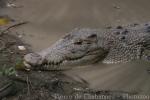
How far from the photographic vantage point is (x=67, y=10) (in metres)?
7.84

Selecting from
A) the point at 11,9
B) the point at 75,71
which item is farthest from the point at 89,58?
the point at 11,9

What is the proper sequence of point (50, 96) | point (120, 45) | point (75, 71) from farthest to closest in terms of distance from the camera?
point (120, 45), point (75, 71), point (50, 96)

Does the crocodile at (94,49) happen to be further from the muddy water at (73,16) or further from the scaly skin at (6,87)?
the scaly skin at (6,87)

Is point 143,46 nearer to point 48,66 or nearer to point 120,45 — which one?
point 120,45

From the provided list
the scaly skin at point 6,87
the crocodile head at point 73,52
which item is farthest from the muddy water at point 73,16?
the scaly skin at point 6,87

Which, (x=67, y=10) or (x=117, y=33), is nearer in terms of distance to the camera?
(x=117, y=33)

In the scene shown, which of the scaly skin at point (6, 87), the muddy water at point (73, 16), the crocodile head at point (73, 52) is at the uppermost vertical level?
the muddy water at point (73, 16)

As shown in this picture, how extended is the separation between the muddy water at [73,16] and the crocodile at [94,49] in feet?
0.59

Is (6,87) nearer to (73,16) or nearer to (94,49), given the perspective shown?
(94,49)

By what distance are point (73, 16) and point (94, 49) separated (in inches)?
70.3

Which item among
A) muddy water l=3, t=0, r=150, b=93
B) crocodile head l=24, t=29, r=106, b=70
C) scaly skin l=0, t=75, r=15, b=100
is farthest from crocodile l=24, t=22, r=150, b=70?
scaly skin l=0, t=75, r=15, b=100

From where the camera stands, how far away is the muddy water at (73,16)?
21.6 ft

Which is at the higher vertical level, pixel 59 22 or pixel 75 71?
pixel 59 22

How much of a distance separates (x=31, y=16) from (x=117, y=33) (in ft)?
6.66
